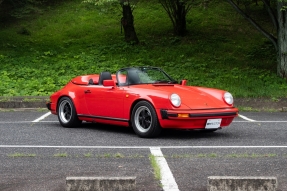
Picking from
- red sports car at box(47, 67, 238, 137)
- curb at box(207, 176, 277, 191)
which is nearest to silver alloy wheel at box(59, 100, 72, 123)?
red sports car at box(47, 67, 238, 137)

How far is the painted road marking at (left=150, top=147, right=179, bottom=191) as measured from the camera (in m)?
5.77

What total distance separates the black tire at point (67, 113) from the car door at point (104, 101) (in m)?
0.43

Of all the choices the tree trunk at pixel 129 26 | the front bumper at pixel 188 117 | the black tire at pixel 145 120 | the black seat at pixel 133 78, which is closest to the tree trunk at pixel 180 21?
the tree trunk at pixel 129 26

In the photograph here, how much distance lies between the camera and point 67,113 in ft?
36.3

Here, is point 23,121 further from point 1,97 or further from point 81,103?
point 1,97

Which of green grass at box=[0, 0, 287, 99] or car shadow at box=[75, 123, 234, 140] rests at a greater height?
green grass at box=[0, 0, 287, 99]

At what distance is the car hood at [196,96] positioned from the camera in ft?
30.3

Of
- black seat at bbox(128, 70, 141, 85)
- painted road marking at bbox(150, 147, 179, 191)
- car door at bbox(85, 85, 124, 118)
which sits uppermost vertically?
black seat at bbox(128, 70, 141, 85)

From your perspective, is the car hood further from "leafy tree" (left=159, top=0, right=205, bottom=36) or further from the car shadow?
"leafy tree" (left=159, top=0, right=205, bottom=36)

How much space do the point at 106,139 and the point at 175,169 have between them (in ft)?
9.36

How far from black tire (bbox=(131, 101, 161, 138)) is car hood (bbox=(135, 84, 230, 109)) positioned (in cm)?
38

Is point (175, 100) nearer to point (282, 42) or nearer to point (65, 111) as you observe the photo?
point (65, 111)

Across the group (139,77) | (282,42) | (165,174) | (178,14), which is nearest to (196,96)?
(139,77)

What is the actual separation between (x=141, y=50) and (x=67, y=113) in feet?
40.5
